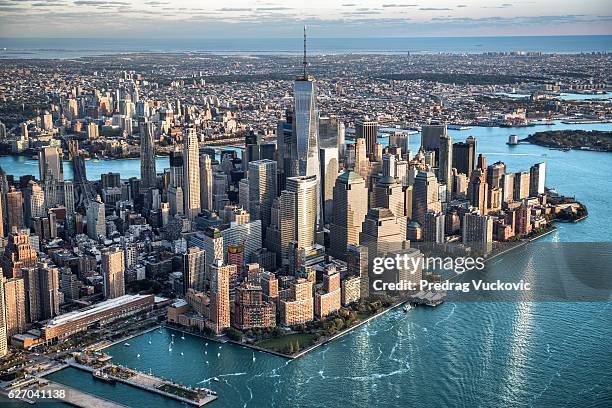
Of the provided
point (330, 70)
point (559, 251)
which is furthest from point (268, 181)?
point (330, 70)

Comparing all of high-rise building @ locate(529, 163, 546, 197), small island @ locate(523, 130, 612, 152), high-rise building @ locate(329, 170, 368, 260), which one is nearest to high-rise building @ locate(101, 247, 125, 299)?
high-rise building @ locate(329, 170, 368, 260)

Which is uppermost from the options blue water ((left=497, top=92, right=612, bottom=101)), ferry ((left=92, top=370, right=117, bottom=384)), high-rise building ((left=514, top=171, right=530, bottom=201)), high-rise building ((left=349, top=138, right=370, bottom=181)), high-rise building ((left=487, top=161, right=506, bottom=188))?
blue water ((left=497, top=92, right=612, bottom=101))

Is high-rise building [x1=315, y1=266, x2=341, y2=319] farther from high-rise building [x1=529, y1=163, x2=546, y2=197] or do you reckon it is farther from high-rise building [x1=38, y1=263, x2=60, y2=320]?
high-rise building [x1=529, y1=163, x2=546, y2=197]

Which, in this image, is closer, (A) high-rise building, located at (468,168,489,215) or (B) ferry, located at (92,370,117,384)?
(B) ferry, located at (92,370,117,384)

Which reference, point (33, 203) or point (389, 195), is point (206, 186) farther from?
point (389, 195)

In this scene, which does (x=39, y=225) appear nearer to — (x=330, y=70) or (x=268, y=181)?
(x=268, y=181)

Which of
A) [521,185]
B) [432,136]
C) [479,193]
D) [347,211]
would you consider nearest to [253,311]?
[347,211]

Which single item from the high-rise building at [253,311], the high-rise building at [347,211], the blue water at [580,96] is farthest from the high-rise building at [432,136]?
the blue water at [580,96]
